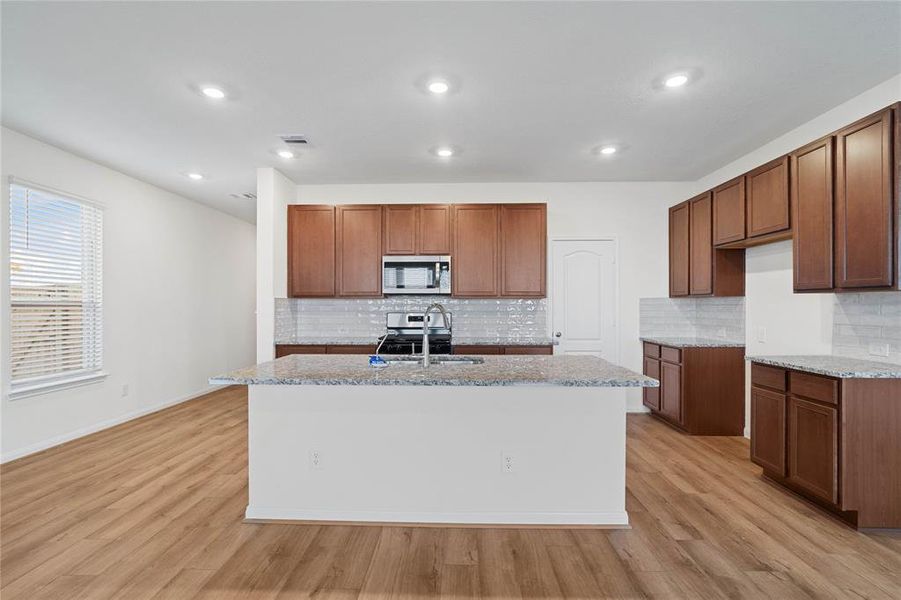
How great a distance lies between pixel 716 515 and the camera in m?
2.60

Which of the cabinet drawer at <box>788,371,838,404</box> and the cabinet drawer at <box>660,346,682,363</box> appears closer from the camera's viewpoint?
the cabinet drawer at <box>788,371,838,404</box>

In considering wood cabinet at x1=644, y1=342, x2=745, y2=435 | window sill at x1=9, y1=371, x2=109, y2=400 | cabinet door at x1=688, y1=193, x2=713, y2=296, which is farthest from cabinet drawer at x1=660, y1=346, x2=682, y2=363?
window sill at x1=9, y1=371, x2=109, y2=400

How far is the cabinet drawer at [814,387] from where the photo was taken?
8.16ft

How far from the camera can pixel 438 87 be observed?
2.73 m

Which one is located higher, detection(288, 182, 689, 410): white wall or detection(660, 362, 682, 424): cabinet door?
detection(288, 182, 689, 410): white wall

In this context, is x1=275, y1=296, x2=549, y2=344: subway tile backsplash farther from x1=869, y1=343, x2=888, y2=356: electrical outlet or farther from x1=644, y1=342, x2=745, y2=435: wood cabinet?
x1=869, y1=343, x2=888, y2=356: electrical outlet

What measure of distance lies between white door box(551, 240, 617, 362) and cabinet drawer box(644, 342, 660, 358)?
0.34m

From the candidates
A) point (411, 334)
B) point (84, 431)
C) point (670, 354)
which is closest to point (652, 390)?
point (670, 354)

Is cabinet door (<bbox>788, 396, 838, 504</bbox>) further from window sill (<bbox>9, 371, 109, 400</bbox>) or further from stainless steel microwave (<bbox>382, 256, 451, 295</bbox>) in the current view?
window sill (<bbox>9, 371, 109, 400</bbox>)

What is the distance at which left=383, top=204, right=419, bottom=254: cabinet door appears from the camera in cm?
476

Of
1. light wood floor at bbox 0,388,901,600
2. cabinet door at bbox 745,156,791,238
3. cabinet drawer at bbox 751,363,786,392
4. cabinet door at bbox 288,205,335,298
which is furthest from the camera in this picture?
cabinet door at bbox 288,205,335,298

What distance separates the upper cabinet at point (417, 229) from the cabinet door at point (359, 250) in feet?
0.42

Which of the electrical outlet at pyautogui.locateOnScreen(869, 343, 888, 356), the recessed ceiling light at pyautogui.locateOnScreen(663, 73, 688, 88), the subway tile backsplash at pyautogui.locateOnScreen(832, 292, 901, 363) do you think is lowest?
the electrical outlet at pyautogui.locateOnScreen(869, 343, 888, 356)

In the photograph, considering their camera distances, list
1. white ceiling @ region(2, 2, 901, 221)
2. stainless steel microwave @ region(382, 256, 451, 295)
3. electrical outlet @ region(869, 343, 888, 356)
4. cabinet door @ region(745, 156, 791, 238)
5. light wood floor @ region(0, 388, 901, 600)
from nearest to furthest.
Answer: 1. light wood floor @ region(0, 388, 901, 600)
2. white ceiling @ region(2, 2, 901, 221)
3. electrical outlet @ region(869, 343, 888, 356)
4. cabinet door @ region(745, 156, 791, 238)
5. stainless steel microwave @ region(382, 256, 451, 295)
